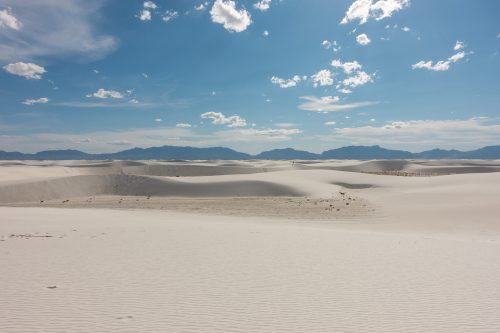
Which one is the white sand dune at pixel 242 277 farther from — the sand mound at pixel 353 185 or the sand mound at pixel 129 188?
the sand mound at pixel 353 185

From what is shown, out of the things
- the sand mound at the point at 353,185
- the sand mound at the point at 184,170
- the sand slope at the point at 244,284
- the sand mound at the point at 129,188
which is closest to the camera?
the sand slope at the point at 244,284

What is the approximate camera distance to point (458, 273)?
25.4ft

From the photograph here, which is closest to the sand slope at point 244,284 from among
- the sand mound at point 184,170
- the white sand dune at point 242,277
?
the white sand dune at point 242,277

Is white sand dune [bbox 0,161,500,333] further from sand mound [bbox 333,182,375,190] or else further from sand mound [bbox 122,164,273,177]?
sand mound [bbox 122,164,273,177]

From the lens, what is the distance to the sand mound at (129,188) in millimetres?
30297

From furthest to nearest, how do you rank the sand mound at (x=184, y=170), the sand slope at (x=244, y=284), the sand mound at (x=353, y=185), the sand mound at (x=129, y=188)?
the sand mound at (x=184, y=170) < the sand mound at (x=353, y=185) < the sand mound at (x=129, y=188) < the sand slope at (x=244, y=284)

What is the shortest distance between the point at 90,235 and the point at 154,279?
581cm

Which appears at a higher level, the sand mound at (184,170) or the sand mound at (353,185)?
the sand mound at (184,170)

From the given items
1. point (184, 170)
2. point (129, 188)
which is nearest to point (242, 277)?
point (129, 188)

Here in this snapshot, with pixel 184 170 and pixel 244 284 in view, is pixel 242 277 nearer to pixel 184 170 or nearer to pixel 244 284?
pixel 244 284

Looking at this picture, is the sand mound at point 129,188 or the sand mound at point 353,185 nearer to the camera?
the sand mound at point 129,188

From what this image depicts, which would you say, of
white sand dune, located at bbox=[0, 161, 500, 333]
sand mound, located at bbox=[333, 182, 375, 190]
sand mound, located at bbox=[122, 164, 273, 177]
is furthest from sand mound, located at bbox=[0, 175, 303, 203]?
sand mound, located at bbox=[122, 164, 273, 177]

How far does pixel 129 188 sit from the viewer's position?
1373 inches

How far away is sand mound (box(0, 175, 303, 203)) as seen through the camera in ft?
99.4
